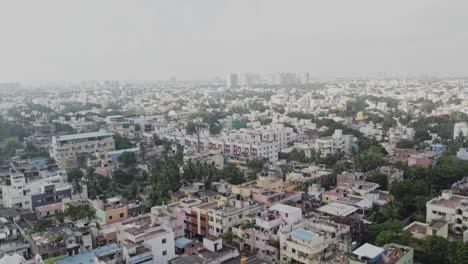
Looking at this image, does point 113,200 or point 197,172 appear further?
point 197,172

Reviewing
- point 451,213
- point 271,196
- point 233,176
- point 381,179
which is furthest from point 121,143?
point 451,213

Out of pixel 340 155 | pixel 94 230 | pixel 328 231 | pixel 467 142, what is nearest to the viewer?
pixel 328 231

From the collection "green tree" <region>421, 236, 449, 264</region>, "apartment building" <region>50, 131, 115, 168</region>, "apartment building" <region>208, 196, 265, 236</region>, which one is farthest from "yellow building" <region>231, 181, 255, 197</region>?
"apartment building" <region>50, 131, 115, 168</region>

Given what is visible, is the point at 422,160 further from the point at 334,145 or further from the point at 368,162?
the point at 334,145

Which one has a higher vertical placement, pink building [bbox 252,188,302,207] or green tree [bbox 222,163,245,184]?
pink building [bbox 252,188,302,207]

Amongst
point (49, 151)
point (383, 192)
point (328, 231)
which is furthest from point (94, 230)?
point (49, 151)

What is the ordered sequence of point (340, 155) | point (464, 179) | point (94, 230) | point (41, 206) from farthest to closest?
point (340, 155) < point (464, 179) < point (41, 206) < point (94, 230)

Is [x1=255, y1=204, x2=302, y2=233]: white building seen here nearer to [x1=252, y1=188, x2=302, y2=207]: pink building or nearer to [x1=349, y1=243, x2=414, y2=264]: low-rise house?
[x1=252, y1=188, x2=302, y2=207]: pink building

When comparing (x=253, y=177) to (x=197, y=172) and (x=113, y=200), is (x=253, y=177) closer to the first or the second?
(x=197, y=172)
